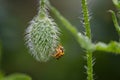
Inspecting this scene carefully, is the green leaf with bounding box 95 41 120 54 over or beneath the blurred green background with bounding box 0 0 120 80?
beneath

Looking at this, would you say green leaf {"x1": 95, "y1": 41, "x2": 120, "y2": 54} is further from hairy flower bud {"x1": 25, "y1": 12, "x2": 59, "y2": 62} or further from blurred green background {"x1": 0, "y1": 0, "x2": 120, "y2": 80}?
blurred green background {"x1": 0, "y1": 0, "x2": 120, "y2": 80}

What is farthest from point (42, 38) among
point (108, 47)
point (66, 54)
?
point (66, 54)

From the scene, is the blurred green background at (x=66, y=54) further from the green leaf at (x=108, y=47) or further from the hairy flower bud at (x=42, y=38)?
the green leaf at (x=108, y=47)

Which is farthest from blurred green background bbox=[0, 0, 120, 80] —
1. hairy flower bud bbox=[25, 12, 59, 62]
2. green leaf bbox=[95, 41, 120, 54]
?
green leaf bbox=[95, 41, 120, 54]

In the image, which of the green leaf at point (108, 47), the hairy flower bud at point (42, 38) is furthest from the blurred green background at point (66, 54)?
the green leaf at point (108, 47)

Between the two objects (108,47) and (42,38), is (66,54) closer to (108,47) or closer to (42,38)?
(42,38)
